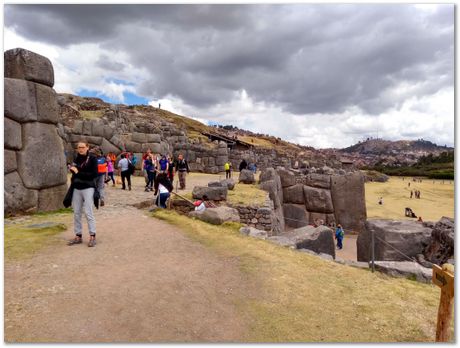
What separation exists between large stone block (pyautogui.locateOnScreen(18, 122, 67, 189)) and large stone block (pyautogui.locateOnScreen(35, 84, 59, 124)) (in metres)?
0.19

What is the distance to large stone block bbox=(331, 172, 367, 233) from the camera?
20.7 m

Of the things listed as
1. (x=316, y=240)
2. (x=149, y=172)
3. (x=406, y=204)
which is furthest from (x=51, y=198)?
(x=406, y=204)

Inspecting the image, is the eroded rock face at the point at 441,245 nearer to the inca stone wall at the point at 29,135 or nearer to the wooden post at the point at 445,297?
the wooden post at the point at 445,297

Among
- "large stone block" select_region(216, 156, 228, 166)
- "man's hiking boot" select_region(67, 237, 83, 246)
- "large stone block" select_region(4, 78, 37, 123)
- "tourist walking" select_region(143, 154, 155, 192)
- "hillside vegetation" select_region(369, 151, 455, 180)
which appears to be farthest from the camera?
"hillside vegetation" select_region(369, 151, 455, 180)

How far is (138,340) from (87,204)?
12.0ft

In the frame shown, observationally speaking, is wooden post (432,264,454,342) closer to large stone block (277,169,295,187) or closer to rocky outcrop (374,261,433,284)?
rocky outcrop (374,261,433,284)

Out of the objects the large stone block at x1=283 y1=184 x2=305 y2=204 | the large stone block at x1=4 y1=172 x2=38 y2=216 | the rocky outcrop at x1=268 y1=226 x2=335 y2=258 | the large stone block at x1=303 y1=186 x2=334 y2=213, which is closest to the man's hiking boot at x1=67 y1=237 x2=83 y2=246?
the large stone block at x1=4 y1=172 x2=38 y2=216

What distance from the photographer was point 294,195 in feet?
71.1

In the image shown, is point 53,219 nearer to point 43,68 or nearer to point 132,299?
point 43,68

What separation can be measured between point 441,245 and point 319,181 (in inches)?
460

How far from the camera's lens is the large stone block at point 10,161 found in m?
8.73

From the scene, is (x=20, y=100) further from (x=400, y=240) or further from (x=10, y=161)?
(x=400, y=240)

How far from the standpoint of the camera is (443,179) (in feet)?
228

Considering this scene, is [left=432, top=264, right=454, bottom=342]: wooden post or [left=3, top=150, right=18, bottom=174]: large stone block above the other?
[left=3, top=150, right=18, bottom=174]: large stone block
